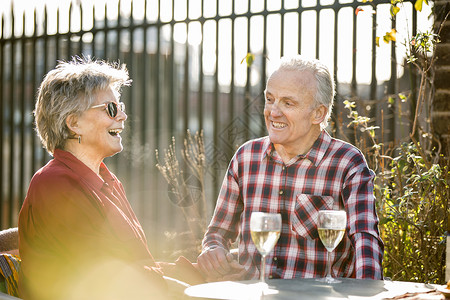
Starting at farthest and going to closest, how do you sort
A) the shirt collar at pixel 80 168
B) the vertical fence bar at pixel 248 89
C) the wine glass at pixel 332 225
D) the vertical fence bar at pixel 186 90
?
the vertical fence bar at pixel 186 90, the vertical fence bar at pixel 248 89, the shirt collar at pixel 80 168, the wine glass at pixel 332 225

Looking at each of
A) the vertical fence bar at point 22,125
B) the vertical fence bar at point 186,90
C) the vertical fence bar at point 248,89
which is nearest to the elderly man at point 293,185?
the vertical fence bar at point 248,89

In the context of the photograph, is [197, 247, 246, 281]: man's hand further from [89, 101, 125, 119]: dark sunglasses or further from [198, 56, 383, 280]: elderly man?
[89, 101, 125, 119]: dark sunglasses

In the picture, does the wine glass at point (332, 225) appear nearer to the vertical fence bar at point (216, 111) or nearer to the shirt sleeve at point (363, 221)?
the shirt sleeve at point (363, 221)

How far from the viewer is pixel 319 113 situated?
2.59 metres

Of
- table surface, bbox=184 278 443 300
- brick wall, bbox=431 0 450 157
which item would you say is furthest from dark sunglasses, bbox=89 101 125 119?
brick wall, bbox=431 0 450 157

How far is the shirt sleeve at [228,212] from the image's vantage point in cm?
262

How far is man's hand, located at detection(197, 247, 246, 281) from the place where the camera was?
7.70ft

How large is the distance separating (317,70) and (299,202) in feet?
1.82

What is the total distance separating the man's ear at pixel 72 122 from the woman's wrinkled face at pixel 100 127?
0.05 feet

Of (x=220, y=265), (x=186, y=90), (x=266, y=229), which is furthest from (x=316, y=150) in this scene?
(x=186, y=90)

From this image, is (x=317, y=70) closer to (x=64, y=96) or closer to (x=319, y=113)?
(x=319, y=113)

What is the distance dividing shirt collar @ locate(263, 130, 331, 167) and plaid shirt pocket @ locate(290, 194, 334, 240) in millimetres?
147

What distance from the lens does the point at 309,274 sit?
8.00 ft

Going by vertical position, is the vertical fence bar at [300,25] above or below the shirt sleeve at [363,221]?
above
